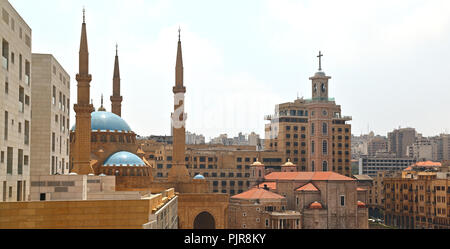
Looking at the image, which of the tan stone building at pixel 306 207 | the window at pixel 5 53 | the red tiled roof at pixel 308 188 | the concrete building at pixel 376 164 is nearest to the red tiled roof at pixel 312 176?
the tan stone building at pixel 306 207

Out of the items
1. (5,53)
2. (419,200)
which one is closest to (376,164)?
(419,200)

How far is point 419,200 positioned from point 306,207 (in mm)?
26328

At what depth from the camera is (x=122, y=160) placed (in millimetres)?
64812

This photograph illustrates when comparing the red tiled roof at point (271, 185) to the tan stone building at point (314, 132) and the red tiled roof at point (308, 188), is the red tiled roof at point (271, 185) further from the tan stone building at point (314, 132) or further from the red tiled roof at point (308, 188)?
the tan stone building at point (314, 132)

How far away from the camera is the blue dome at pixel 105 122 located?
→ 225 ft

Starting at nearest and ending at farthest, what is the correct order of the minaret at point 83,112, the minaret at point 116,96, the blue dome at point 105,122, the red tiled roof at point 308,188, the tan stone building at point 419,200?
1. the minaret at point 83,112
2. the blue dome at point 105,122
3. the minaret at point 116,96
4. the red tiled roof at point 308,188
5. the tan stone building at point 419,200

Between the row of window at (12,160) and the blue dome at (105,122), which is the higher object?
the blue dome at (105,122)

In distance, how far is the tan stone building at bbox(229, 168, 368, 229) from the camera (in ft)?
296

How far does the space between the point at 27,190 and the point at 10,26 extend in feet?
32.9

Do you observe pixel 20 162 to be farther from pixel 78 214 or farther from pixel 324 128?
pixel 324 128

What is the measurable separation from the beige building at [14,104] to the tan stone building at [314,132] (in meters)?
95.5

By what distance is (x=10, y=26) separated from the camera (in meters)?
28.9

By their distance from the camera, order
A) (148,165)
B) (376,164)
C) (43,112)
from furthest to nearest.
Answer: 1. (376,164)
2. (148,165)
3. (43,112)
